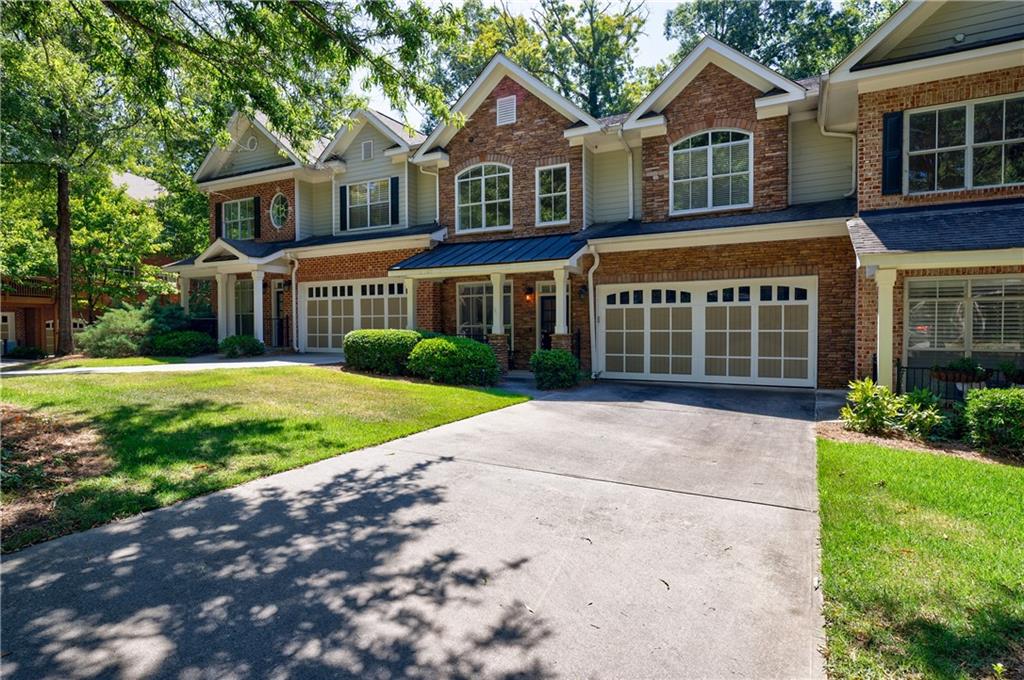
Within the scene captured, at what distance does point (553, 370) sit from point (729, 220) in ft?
18.1

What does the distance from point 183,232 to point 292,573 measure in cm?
2794

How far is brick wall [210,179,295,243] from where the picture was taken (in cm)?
1989

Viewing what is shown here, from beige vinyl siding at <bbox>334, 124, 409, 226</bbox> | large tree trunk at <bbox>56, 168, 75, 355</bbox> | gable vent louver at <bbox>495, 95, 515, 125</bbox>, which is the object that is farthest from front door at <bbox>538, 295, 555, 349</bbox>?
large tree trunk at <bbox>56, 168, 75, 355</bbox>

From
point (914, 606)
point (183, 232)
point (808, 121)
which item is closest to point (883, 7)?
point (808, 121)

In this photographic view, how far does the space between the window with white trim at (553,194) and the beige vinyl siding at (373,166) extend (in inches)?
192

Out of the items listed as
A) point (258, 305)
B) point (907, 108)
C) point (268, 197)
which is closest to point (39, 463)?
point (258, 305)

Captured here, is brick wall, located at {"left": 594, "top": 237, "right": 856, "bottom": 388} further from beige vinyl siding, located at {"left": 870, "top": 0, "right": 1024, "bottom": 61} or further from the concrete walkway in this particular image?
Answer: the concrete walkway

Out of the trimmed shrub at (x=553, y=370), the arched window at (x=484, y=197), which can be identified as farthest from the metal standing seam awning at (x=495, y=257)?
the trimmed shrub at (x=553, y=370)

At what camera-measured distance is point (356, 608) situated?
3.25 meters

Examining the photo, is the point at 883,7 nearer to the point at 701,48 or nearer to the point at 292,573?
the point at 701,48

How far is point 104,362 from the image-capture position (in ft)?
49.4

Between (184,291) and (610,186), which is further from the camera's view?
(184,291)

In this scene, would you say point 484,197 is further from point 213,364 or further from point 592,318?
point 213,364

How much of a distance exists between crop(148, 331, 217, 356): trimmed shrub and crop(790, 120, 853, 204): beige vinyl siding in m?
17.8
